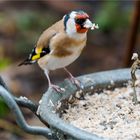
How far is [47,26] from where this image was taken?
596 cm

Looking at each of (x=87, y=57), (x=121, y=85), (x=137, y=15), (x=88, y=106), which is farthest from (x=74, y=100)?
(x=87, y=57)

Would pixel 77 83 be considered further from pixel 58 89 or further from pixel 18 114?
pixel 18 114

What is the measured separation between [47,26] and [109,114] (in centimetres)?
353

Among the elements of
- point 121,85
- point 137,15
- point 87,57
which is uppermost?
point 121,85

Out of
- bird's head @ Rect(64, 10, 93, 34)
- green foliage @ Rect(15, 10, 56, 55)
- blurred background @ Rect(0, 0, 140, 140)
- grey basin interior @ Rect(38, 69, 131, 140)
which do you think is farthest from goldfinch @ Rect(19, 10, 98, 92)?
green foliage @ Rect(15, 10, 56, 55)

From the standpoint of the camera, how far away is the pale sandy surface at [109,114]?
2.28 meters

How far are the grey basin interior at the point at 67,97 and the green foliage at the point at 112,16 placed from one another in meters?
3.12

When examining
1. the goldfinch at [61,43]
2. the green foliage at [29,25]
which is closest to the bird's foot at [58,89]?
the goldfinch at [61,43]

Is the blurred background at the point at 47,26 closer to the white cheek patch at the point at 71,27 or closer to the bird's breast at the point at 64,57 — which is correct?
the bird's breast at the point at 64,57

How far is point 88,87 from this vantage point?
273cm

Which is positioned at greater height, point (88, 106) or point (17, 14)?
point (88, 106)

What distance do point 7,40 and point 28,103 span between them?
375 cm

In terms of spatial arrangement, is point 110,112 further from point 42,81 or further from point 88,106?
point 42,81

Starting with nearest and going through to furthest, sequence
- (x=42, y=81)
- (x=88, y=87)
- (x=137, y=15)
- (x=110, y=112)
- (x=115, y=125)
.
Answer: (x=115, y=125) → (x=110, y=112) → (x=88, y=87) → (x=137, y=15) → (x=42, y=81)
